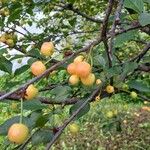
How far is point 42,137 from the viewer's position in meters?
1.36

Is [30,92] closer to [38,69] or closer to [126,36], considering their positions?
[38,69]

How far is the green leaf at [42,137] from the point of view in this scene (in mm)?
1354

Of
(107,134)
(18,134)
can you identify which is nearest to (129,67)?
(18,134)

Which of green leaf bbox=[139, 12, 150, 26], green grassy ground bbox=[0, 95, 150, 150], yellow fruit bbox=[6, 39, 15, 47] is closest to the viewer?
green leaf bbox=[139, 12, 150, 26]

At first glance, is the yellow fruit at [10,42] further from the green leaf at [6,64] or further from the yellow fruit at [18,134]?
the yellow fruit at [18,134]

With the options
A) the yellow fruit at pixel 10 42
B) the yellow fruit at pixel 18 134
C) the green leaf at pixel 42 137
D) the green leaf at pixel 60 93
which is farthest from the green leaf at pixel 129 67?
the yellow fruit at pixel 18 134

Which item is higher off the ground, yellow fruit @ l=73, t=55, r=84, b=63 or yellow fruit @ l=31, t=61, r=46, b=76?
yellow fruit @ l=31, t=61, r=46, b=76

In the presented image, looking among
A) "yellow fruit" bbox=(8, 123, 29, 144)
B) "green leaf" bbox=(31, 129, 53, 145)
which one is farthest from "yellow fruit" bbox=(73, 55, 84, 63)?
"green leaf" bbox=(31, 129, 53, 145)

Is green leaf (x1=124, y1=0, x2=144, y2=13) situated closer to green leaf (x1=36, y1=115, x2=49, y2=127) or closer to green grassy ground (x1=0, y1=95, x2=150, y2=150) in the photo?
green leaf (x1=36, y1=115, x2=49, y2=127)

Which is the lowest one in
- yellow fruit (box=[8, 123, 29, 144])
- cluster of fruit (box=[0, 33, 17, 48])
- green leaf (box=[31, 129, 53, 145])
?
cluster of fruit (box=[0, 33, 17, 48])

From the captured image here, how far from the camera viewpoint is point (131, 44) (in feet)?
14.8

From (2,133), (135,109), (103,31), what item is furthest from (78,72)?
(135,109)

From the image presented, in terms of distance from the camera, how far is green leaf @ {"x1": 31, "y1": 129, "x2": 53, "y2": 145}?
1354mm

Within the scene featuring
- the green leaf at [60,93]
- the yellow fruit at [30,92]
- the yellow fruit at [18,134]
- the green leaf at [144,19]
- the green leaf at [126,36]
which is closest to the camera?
the yellow fruit at [18,134]
